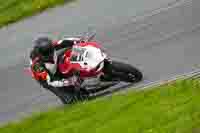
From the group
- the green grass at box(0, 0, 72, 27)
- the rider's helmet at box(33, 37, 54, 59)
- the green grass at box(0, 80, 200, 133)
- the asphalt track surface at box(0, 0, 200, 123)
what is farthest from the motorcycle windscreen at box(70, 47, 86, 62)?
the green grass at box(0, 0, 72, 27)

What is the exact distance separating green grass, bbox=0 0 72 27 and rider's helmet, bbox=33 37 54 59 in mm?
7308

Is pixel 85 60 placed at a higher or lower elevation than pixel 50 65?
higher

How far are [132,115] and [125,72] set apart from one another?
125 inches

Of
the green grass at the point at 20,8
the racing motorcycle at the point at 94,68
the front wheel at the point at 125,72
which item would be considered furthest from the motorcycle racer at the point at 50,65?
the green grass at the point at 20,8

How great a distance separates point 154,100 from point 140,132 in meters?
1.69

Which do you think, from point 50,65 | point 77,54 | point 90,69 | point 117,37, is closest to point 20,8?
point 117,37

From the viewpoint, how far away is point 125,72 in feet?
46.3

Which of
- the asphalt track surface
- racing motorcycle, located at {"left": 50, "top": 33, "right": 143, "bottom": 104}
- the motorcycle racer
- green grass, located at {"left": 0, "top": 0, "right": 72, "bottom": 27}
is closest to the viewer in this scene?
racing motorcycle, located at {"left": 50, "top": 33, "right": 143, "bottom": 104}

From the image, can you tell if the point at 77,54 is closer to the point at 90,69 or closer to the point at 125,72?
the point at 90,69

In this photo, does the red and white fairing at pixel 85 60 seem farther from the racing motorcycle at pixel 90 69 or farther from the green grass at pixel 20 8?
the green grass at pixel 20 8

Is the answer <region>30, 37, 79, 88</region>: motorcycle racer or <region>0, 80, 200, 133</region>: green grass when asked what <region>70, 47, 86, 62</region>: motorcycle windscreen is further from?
<region>0, 80, 200, 133</region>: green grass

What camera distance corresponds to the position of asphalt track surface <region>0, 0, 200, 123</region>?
1517cm

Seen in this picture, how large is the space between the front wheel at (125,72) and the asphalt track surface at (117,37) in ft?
0.78

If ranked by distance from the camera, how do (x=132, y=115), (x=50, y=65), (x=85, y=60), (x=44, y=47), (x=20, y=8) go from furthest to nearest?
1. (x=20, y=8)
2. (x=50, y=65)
3. (x=85, y=60)
4. (x=44, y=47)
5. (x=132, y=115)
